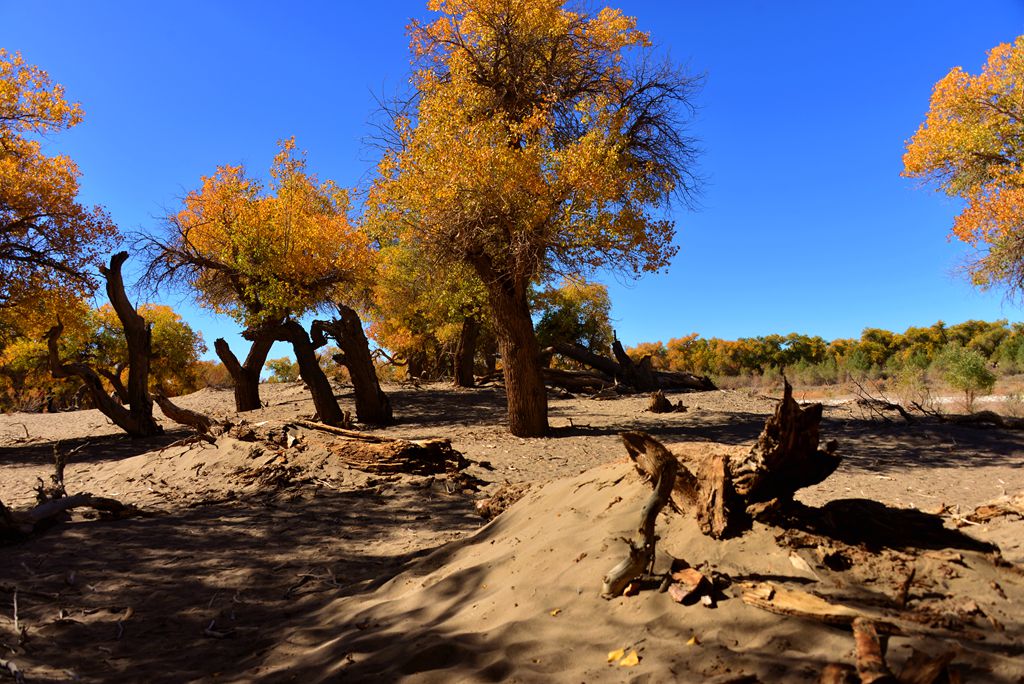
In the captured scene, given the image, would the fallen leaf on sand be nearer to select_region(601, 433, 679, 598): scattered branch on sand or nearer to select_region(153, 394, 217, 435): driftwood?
select_region(601, 433, 679, 598): scattered branch on sand

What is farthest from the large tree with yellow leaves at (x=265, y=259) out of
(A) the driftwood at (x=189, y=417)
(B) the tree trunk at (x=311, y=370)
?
(A) the driftwood at (x=189, y=417)

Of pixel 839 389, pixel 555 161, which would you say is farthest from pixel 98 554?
pixel 839 389

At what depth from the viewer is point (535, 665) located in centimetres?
289

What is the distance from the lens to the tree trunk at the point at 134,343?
15.4 meters

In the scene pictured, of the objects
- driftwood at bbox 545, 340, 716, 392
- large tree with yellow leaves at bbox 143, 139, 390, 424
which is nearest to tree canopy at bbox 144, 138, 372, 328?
large tree with yellow leaves at bbox 143, 139, 390, 424

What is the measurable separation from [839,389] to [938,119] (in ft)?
43.8

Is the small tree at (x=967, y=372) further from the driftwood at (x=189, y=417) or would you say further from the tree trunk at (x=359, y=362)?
the driftwood at (x=189, y=417)

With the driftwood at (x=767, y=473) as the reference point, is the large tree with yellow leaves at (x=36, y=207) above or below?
above

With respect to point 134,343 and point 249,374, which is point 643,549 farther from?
point 249,374

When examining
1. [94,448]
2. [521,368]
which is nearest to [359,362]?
[521,368]

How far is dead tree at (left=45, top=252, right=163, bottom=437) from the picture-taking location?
603 inches

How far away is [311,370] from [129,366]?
4411 mm

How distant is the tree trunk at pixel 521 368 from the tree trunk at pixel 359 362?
3.86m

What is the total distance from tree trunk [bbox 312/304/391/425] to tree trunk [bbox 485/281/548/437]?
152 inches
